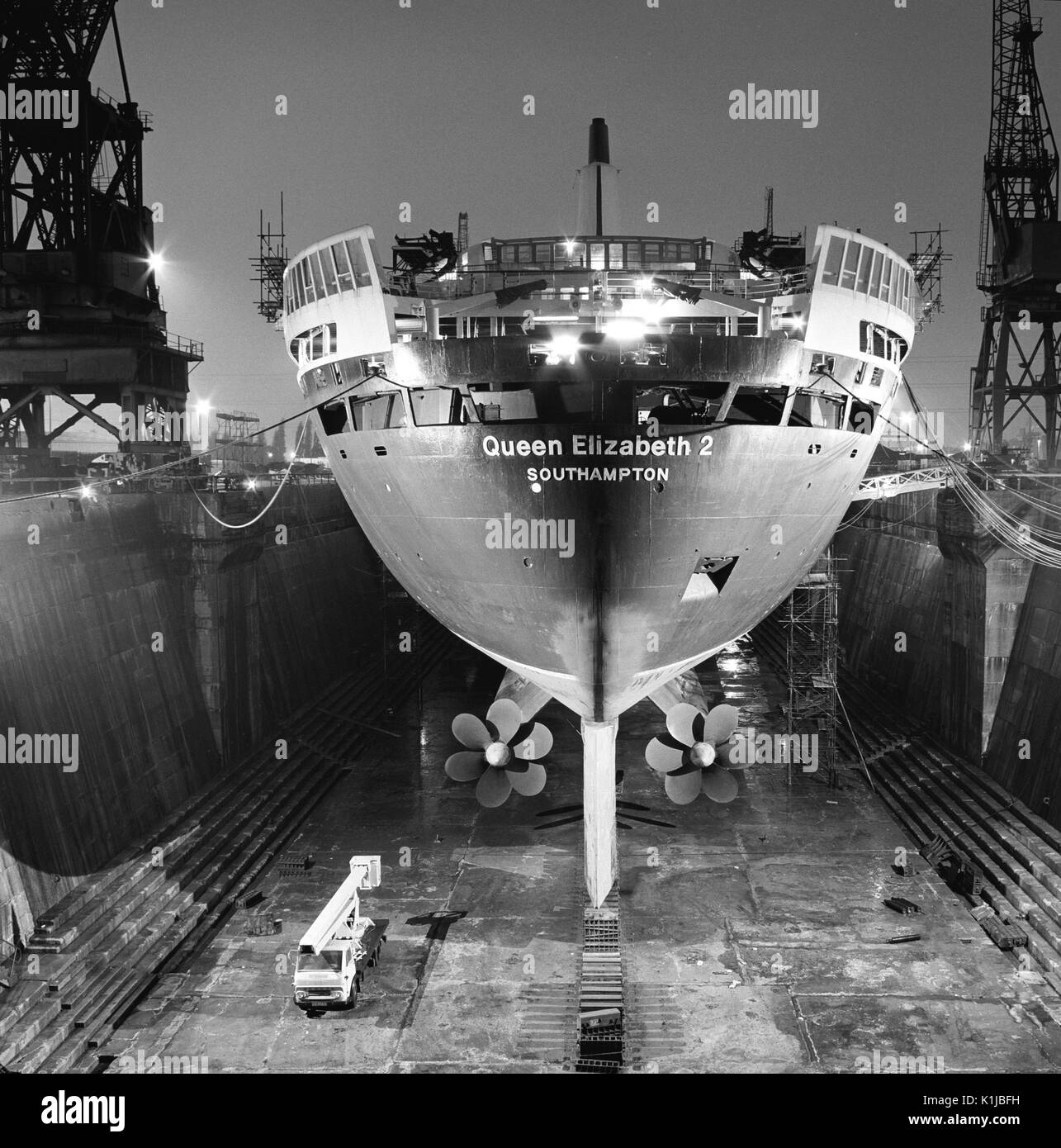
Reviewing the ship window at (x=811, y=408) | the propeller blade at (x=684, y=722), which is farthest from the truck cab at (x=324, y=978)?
the ship window at (x=811, y=408)

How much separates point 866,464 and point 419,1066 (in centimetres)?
1622

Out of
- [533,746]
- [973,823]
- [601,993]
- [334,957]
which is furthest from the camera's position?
[973,823]

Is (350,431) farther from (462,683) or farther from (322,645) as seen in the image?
(462,683)

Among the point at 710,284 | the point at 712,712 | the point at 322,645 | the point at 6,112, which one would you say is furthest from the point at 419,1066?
the point at 6,112

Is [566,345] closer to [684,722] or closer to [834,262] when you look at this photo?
[834,262]

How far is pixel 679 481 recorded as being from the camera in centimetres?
1742

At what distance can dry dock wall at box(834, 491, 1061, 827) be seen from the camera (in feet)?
86.6

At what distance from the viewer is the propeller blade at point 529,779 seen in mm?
21719

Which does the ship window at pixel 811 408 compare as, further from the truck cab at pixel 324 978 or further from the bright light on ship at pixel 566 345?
the truck cab at pixel 324 978

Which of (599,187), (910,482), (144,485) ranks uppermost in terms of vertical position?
(599,187)

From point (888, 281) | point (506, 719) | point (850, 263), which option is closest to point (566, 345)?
point (850, 263)

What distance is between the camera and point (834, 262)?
767 inches

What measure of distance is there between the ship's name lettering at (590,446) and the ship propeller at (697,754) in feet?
23.8

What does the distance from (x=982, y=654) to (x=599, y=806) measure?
14702 mm
